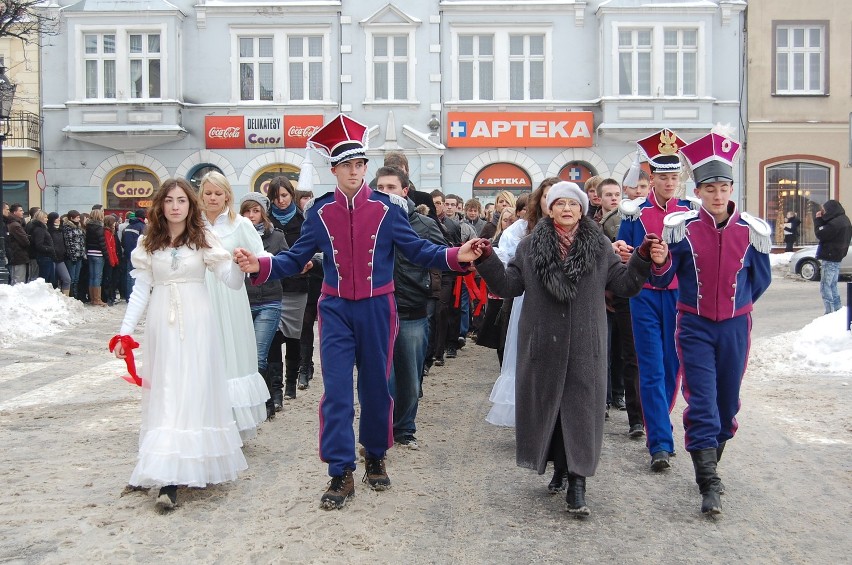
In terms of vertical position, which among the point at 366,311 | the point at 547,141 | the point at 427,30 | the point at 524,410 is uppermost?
the point at 427,30

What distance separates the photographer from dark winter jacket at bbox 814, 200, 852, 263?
47.1 feet

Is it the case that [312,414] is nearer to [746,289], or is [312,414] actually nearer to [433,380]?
[433,380]

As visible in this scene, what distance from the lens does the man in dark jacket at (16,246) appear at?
57.1 feet

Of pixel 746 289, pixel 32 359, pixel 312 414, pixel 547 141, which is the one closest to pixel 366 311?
pixel 746 289

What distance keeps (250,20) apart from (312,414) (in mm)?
21474

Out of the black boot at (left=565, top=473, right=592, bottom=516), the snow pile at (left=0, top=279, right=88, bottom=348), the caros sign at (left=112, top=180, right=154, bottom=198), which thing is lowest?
the black boot at (left=565, top=473, right=592, bottom=516)

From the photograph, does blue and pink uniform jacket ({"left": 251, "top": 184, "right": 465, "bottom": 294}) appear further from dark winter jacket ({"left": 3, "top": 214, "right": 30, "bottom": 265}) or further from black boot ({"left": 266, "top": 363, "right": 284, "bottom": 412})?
dark winter jacket ({"left": 3, "top": 214, "right": 30, "bottom": 265})

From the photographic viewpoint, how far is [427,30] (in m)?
27.3

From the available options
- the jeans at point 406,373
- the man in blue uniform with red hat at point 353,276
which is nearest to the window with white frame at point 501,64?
the jeans at point 406,373

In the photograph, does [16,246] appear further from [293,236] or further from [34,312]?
[293,236]

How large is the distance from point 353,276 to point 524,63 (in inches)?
911

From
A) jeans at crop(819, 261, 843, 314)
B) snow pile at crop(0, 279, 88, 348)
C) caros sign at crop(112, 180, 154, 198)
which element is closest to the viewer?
jeans at crop(819, 261, 843, 314)

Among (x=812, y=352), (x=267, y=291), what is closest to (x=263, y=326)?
(x=267, y=291)

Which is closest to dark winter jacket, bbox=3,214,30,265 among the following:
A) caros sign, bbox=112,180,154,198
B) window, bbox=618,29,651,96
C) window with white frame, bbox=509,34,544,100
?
caros sign, bbox=112,180,154,198
